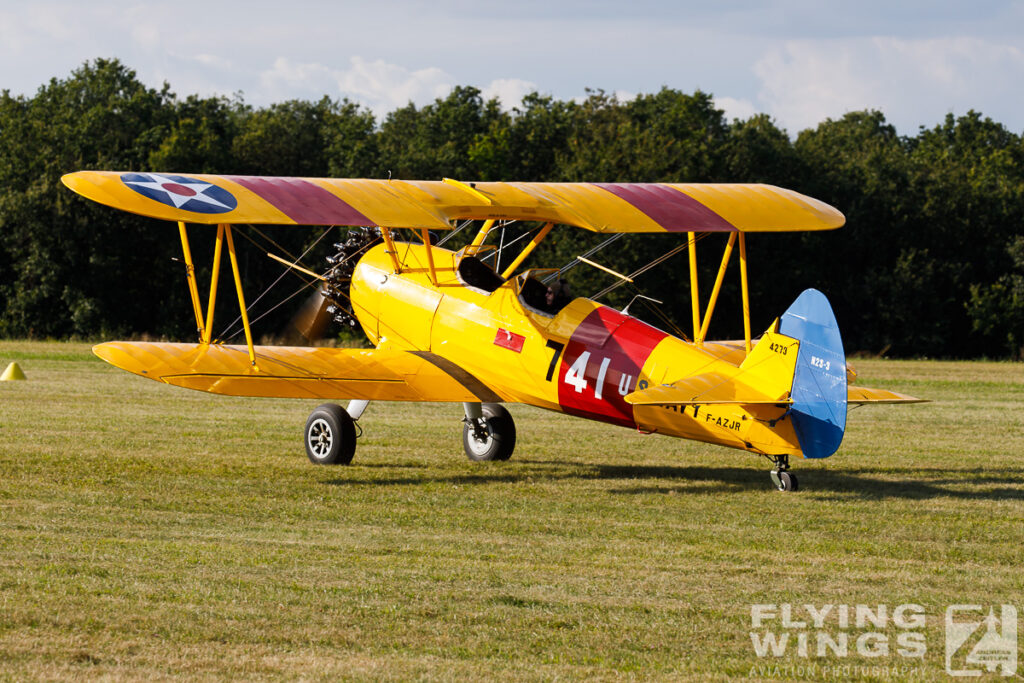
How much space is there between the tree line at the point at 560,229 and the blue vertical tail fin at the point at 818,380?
23.5 metres

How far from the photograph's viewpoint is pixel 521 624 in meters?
6.16

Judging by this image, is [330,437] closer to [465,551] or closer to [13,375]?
[465,551]

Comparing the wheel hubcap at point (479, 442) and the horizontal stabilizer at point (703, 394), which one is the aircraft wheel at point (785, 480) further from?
the wheel hubcap at point (479, 442)

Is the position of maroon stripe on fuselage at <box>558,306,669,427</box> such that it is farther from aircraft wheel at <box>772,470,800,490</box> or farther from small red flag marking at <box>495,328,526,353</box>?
aircraft wheel at <box>772,470,800,490</box>

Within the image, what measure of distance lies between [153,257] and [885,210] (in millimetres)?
24352

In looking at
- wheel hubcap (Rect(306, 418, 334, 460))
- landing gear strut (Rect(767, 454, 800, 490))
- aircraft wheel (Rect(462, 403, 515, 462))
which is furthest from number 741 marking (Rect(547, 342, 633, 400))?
wheel hubcap (Rect(306, 418, 334, 460))

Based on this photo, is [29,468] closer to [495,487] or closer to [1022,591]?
[495,487]

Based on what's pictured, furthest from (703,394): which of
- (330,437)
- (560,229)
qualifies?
(560,229)

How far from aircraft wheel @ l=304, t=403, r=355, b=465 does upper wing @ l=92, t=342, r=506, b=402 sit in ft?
2.11

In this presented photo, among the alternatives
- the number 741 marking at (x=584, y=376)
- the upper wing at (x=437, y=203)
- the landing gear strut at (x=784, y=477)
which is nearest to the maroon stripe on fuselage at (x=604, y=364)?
the number 741 marking at (x=584, y=376)

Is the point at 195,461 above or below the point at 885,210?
below

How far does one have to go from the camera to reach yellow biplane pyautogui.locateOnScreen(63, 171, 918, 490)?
9844 mm

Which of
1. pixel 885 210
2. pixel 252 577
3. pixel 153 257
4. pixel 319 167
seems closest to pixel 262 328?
pixel 153 257

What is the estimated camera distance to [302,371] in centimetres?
1125
